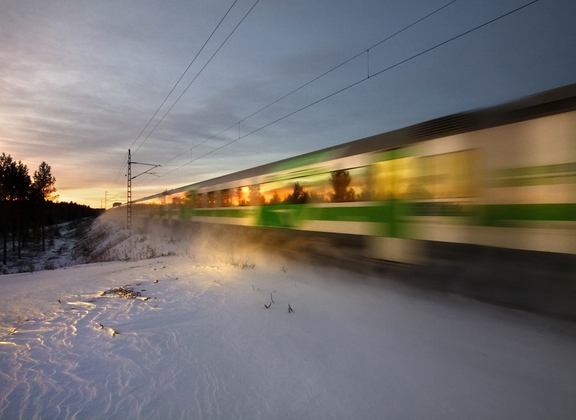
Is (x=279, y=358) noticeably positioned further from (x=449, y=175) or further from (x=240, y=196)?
(x=240, y=196)

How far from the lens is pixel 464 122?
6.56 metres

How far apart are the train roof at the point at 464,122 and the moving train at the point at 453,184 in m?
0.02

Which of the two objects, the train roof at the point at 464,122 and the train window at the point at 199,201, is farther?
the train window at the point at 199,201

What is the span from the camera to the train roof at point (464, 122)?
5051 millimetres

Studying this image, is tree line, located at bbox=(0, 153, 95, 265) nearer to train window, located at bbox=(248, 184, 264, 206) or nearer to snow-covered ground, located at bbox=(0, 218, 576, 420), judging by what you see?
train window, located at bbox=(248, 184, 264, 206)

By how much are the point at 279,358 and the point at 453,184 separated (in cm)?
537

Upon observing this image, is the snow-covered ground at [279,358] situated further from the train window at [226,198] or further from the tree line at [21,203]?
the tree line at [21,203]

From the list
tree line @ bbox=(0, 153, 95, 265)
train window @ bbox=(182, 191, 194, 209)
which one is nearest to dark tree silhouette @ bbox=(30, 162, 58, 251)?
tree line @ bbox=(0, 153, 95, 265)

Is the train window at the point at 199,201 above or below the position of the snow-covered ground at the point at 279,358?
above

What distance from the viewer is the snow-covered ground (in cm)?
258

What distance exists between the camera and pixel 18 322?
427 centimetres

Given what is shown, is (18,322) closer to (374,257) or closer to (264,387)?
(264,387)

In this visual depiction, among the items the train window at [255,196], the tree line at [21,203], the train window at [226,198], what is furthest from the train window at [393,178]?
the tree line at [21,203]

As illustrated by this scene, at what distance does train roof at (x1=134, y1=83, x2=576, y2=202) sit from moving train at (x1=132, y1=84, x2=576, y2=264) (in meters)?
0.02
